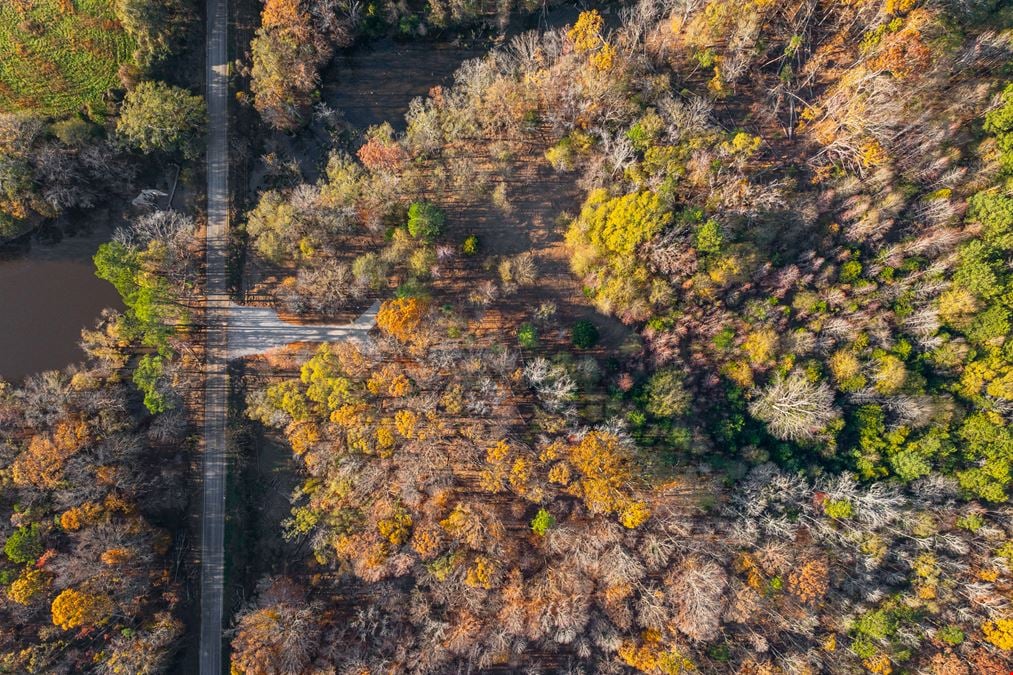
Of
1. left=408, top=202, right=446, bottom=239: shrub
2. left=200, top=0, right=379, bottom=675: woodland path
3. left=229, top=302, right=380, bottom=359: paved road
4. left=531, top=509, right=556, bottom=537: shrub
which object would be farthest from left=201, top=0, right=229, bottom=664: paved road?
left=531, top=509, right=556, bottom=537: shrub

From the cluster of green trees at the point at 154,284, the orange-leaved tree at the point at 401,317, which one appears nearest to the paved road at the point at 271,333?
the orange-leaved tree at the point at 401,317

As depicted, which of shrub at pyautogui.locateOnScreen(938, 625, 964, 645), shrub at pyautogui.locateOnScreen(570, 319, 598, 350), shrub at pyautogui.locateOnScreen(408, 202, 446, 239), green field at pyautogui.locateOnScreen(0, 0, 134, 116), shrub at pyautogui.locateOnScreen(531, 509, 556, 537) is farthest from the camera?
green field at pyautogui.locateOnScreen(0, 0, 134, 116)

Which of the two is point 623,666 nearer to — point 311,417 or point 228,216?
point 311,417

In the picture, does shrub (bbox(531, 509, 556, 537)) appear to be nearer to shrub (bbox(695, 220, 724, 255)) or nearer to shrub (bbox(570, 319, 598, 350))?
shrub (bbox(570, 319, 598, 350))

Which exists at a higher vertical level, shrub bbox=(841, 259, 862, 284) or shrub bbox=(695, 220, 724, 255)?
shrub bbox=(695, 220, 724, 255)

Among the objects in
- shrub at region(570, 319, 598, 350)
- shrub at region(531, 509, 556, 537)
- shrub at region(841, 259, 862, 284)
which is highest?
shrub at region(841, 259, 862, 284)

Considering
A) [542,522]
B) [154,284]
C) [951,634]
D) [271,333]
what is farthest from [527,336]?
[951,634]

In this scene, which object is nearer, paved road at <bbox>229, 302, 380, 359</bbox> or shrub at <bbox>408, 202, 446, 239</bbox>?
shrub at <bbox>408, 202, 446, 239</bbox>

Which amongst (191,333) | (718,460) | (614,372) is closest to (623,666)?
(718,460)
